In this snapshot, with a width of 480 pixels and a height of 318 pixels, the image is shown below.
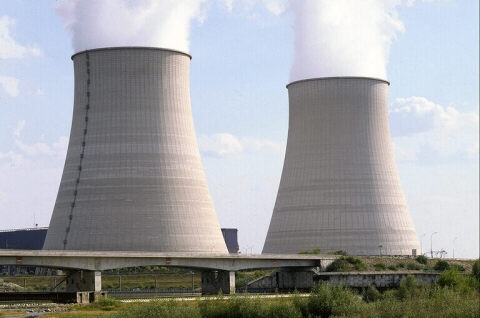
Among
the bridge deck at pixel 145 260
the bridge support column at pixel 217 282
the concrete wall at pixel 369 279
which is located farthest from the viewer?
the concrete wall at pixel 369 279

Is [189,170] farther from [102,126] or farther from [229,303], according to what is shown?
[229,303]

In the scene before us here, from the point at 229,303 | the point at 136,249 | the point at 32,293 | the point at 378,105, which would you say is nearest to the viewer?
the point at 229,303

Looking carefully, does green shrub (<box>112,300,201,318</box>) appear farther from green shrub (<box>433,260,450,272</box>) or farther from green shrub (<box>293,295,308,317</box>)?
green shrub (<box>433,260,450,272</box>)

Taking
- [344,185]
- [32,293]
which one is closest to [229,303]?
[32,293]

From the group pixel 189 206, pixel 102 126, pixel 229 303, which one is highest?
pixel 102 126

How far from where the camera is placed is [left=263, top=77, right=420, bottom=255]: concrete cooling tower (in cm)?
4756

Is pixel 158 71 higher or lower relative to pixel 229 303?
higher

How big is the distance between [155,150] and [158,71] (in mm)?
3145

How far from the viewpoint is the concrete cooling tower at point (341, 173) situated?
1873 inches

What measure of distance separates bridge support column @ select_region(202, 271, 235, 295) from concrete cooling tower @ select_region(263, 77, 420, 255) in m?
5.79

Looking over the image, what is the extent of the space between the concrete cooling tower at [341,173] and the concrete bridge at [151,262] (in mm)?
2245

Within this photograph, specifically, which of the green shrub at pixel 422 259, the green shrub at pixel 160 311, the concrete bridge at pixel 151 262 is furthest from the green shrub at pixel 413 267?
the green shrub at pixel 160 311

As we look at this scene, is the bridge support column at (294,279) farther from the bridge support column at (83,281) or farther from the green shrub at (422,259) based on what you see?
the bridge support column at (83,281)

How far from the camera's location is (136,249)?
41.7m
